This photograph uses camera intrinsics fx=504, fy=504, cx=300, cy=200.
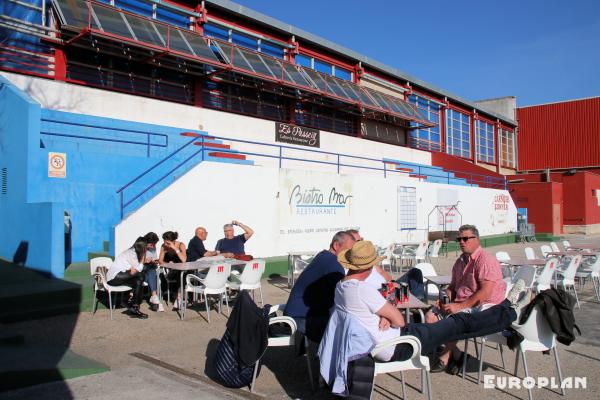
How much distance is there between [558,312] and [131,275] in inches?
220

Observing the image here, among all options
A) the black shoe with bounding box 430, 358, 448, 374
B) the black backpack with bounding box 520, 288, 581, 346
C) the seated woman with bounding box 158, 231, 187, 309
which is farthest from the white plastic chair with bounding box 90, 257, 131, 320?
the black backpack with bounding box 520, 288, 581, 346

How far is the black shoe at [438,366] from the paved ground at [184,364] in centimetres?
7

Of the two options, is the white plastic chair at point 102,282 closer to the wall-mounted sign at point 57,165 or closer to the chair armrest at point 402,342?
the wall-mounted sign at point 57,165

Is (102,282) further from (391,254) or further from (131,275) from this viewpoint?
(391,254)

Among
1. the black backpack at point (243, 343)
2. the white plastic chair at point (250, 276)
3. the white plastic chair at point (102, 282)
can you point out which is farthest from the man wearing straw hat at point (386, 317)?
the white plastic chair at point (102, 282)

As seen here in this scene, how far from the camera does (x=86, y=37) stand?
41.4 feet

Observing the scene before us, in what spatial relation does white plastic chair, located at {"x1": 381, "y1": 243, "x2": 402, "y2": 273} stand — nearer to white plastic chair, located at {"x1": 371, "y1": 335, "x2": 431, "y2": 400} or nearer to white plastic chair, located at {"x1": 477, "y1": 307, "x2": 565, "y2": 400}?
white plastic chair, located at {"x1": 477, "y1": 307, "x2": 565, "y2": 400}

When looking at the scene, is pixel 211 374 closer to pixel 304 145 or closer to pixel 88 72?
pixel 88 72

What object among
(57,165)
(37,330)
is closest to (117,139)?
(57,165)

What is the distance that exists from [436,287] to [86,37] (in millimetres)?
10565

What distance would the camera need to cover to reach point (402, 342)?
3951mm

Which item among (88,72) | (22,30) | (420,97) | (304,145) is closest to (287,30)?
(304,145)

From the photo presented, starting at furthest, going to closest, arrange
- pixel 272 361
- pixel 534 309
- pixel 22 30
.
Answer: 1. pixel 22 30
2. pixel 272 361
3. pixel 534 309

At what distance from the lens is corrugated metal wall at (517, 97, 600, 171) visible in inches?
1423
